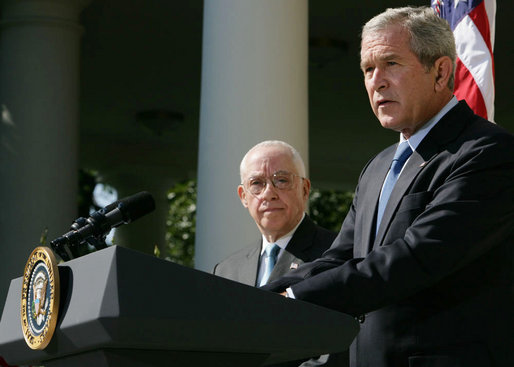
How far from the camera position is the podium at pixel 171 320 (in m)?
2.51

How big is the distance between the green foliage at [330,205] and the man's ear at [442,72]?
35.0 metres

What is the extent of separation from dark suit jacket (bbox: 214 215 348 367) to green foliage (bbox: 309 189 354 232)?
1296 inches

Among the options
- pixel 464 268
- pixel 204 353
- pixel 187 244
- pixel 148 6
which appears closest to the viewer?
pixel 204 353

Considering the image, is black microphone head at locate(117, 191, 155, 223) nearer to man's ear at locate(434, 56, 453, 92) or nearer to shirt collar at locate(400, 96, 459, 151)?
shirt collar at locate(400, 96, 459, 151)

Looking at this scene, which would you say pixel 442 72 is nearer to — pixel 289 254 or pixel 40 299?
pixel 40 299

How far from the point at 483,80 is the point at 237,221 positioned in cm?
285

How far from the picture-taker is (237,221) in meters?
8.09

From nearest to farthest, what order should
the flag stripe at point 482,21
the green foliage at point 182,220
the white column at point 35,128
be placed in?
the flag stripe at point 482,21 → the white column at point 35,128 → the green foliage at point 182,220

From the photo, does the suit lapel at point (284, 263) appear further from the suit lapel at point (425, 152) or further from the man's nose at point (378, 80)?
the man's nose at point (378, 80)

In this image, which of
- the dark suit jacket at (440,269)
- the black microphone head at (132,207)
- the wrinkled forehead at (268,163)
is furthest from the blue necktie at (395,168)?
the wrinkled forehead at (268,163)

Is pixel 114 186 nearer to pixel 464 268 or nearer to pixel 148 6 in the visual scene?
pixel 148 6

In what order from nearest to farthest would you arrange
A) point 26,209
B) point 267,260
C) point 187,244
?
point 267,260 → point 26,209 → point 187,244

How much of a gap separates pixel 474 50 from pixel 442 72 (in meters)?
2.41

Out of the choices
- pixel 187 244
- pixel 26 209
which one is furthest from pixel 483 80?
pixel 187 244
